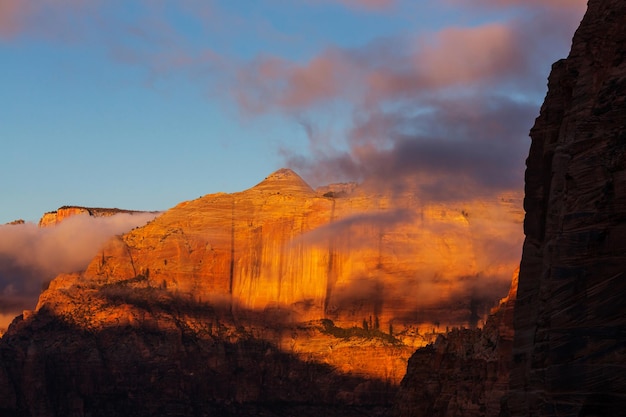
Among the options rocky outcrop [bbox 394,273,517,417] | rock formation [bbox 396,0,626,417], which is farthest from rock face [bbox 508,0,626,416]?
rocky outcrop [bbox 394,273,517,417]

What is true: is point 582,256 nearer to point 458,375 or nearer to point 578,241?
point 578,241

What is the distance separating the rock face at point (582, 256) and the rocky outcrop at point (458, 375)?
43867 mm

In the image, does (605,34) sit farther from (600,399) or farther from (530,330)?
(600,399)

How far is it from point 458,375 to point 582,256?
74673 millimetres

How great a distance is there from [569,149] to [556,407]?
20.8 ft

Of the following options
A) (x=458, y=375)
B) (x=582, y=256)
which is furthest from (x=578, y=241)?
(x=458, y=375)

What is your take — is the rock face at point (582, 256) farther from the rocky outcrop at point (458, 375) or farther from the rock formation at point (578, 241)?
the rocky outcrop at point (458, 375)

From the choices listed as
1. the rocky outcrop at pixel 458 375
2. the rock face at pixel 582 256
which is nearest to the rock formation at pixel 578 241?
the rock face at pixel 582 256

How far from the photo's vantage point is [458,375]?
110 metres

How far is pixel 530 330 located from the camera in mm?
38969

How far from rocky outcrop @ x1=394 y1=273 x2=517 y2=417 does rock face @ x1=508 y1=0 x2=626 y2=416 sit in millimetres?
43867

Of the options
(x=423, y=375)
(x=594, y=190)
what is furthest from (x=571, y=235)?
(x=423, y=375)

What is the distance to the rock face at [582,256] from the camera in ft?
115

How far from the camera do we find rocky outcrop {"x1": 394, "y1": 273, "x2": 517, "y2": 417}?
318 ft
